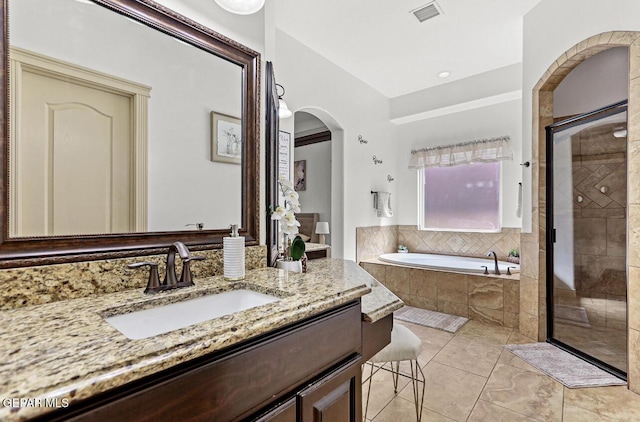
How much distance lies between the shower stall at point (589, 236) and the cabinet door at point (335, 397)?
2280 mm

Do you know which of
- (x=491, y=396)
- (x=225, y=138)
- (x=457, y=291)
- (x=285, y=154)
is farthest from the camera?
(x=457, y=291)

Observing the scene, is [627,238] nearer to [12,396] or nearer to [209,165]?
[209,165]

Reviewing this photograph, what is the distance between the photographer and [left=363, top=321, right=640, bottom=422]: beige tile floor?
5.97ft

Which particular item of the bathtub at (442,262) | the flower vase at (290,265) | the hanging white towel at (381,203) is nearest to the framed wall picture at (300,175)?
the hanging white towel at (381,203)

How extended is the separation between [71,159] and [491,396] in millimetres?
2540

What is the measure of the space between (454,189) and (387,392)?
3375 millimetres

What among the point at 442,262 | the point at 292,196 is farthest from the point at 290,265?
the point at 442,262

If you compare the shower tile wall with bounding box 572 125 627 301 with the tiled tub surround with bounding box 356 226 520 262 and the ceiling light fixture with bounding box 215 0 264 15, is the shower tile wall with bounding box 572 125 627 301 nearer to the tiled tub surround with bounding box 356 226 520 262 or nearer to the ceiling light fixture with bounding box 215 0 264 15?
the tiled tub surround with bounding box 356 226 520 262

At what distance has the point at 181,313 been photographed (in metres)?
1.06

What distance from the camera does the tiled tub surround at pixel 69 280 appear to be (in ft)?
2.93

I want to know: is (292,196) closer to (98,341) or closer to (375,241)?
(98,341)

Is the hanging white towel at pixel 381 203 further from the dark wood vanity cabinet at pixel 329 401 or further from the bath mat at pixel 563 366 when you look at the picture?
the dark wood vanity cabinet at pixel 329 401

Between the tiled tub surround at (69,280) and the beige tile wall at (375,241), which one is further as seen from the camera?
the beige tile wall at (375,241)

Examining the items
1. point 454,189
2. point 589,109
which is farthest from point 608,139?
point 454,189
